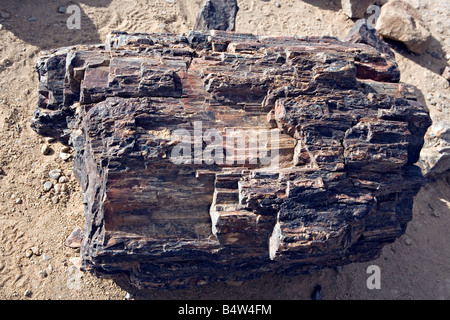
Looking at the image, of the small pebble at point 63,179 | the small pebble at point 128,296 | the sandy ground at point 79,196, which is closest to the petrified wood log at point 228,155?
the small pebble at point 128,296

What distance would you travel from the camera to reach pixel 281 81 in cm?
510

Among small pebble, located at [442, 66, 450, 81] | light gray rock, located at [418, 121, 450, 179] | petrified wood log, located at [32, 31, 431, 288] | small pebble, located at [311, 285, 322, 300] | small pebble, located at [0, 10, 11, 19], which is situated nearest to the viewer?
petrified wood log, located at [32, 31, 431, 288]

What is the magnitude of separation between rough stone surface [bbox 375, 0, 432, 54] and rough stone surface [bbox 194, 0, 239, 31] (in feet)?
15.1

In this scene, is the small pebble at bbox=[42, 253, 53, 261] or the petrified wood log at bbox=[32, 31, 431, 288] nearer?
the petrified wood log at bbox=[32, 31, 431, 288]

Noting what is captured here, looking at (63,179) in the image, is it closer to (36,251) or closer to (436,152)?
(36,251)

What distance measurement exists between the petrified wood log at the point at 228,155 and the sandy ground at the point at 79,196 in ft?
5.08

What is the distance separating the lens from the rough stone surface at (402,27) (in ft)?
30.6

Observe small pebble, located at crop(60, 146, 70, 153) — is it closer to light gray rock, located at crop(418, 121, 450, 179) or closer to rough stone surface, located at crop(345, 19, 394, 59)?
rough stone surface, located at crop(345, 19, 394, 59)

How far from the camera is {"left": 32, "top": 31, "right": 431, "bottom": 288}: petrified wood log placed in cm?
473

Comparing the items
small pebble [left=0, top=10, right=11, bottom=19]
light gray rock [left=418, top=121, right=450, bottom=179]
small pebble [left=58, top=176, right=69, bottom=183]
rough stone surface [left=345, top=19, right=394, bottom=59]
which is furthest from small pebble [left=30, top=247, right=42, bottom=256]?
light gray rock [left=418, top=121, right=450, bottom=179]

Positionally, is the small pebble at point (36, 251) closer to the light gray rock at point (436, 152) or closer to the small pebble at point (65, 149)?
the small pebble at point (65, 149)

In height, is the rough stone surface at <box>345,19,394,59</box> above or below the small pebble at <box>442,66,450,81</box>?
above

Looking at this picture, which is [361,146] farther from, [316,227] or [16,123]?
[16,123]
